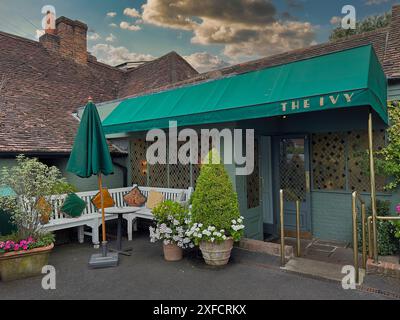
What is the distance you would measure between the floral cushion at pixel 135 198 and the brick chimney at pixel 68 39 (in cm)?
807

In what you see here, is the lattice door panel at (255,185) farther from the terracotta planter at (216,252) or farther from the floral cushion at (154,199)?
the floral cushion at (154,199)

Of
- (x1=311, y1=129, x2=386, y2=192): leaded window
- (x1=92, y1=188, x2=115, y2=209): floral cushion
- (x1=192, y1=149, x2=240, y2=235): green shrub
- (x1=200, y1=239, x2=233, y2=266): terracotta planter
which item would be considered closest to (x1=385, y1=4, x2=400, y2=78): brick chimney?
(x1=311, y1=129, x2=386, y2=192): leaded window

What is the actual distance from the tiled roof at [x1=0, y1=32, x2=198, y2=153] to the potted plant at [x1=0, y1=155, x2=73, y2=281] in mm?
2278

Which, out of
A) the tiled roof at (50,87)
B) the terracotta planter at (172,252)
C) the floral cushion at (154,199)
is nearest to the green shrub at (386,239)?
the terracotta planter at (172,252)

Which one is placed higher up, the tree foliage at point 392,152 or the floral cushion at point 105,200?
the tree foliage at point 392,152

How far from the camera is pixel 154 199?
25.5 ft

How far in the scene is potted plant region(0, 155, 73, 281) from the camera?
4941mm

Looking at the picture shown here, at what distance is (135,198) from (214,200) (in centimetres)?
346

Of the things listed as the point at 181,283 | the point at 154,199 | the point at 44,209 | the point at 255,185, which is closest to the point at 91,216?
the point at 44,209

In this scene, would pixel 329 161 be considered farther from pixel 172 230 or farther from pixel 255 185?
pixel 172 230

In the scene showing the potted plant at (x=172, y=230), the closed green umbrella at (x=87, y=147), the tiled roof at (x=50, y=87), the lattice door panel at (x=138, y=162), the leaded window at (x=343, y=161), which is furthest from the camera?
the lattice door panel at (x=138, y=162)

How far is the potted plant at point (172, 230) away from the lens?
5.62 m
